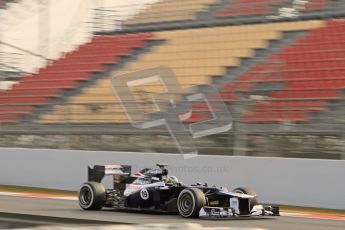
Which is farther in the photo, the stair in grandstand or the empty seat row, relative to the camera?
the empty seat row

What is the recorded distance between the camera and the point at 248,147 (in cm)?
1471

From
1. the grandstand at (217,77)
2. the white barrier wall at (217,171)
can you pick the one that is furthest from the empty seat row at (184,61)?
the white barrier wall at (217,171)

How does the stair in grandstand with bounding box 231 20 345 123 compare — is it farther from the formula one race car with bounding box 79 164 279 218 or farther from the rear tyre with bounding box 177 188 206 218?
the rear tyre with bounding box 177 188 206 218

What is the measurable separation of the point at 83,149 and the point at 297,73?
5168 mm

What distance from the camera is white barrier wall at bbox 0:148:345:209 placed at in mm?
13352

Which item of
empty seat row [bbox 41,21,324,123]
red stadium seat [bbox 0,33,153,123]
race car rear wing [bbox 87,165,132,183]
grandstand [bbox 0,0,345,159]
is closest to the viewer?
A: race car rear wing [bbox 87,165,132,183]

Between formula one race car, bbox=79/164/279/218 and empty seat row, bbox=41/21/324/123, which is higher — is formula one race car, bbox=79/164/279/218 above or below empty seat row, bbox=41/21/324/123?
below

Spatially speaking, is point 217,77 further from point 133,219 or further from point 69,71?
point 133,219

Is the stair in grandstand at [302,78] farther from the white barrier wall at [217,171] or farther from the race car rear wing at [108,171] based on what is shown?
the race car rear wing at [108,171]

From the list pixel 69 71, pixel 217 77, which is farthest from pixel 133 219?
pixel 69 71

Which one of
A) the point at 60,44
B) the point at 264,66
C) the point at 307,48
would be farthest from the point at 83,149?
the point at 60,44

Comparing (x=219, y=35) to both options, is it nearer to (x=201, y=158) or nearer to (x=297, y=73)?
(x=297, y=73)

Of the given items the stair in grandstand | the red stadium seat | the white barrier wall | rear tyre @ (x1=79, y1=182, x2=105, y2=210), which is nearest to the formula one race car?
rear tyre @ (x1=79, y1=182, x2=105, y2=210)

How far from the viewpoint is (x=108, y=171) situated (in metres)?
12.0
